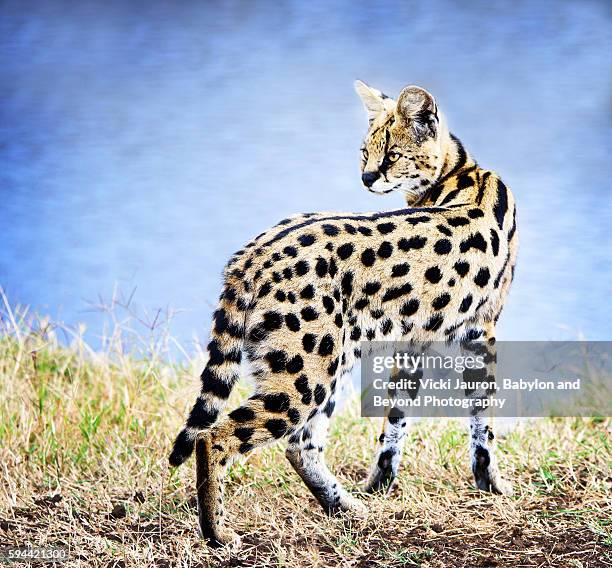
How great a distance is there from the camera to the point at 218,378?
3844 mm

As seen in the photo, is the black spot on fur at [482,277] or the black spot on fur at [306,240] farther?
the black spot on fur at [482,277]

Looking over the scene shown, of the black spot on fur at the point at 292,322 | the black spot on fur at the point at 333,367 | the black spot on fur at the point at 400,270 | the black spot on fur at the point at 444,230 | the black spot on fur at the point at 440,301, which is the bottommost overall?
the black spot on fur at the point at 333,367

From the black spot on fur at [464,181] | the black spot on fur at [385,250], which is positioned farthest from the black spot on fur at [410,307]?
the black spot on fur at [464,181]

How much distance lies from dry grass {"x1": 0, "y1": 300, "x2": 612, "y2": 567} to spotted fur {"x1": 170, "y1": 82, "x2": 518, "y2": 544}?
226 mm

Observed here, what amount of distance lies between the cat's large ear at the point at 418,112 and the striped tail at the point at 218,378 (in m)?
1.41

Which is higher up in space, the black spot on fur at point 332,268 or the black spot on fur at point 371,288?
the black spot on fur at point 332,268

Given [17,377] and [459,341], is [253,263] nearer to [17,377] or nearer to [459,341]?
[459,341]

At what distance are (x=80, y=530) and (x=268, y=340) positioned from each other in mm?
1381

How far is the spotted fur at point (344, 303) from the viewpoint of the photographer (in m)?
3.78

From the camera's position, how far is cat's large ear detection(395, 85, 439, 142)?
451 centimetres

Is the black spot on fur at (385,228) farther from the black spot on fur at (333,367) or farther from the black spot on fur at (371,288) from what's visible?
the black spot on fur at (333,367)

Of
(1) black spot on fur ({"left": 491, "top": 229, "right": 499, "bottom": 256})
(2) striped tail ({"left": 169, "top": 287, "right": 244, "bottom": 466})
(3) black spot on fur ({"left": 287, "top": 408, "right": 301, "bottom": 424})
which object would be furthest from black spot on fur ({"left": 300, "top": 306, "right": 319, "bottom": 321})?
(1) black spot on fur ({"left": 491, "top": 229, "right": 499, "bottom": 256})

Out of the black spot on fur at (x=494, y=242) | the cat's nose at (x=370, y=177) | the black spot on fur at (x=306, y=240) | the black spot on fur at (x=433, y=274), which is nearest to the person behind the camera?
the black spot on fur at (x=306, y=240)

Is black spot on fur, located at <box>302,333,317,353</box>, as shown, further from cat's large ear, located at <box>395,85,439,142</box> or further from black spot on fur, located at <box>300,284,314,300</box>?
cat's large ear, located at <box>395,85,439,142</box>
